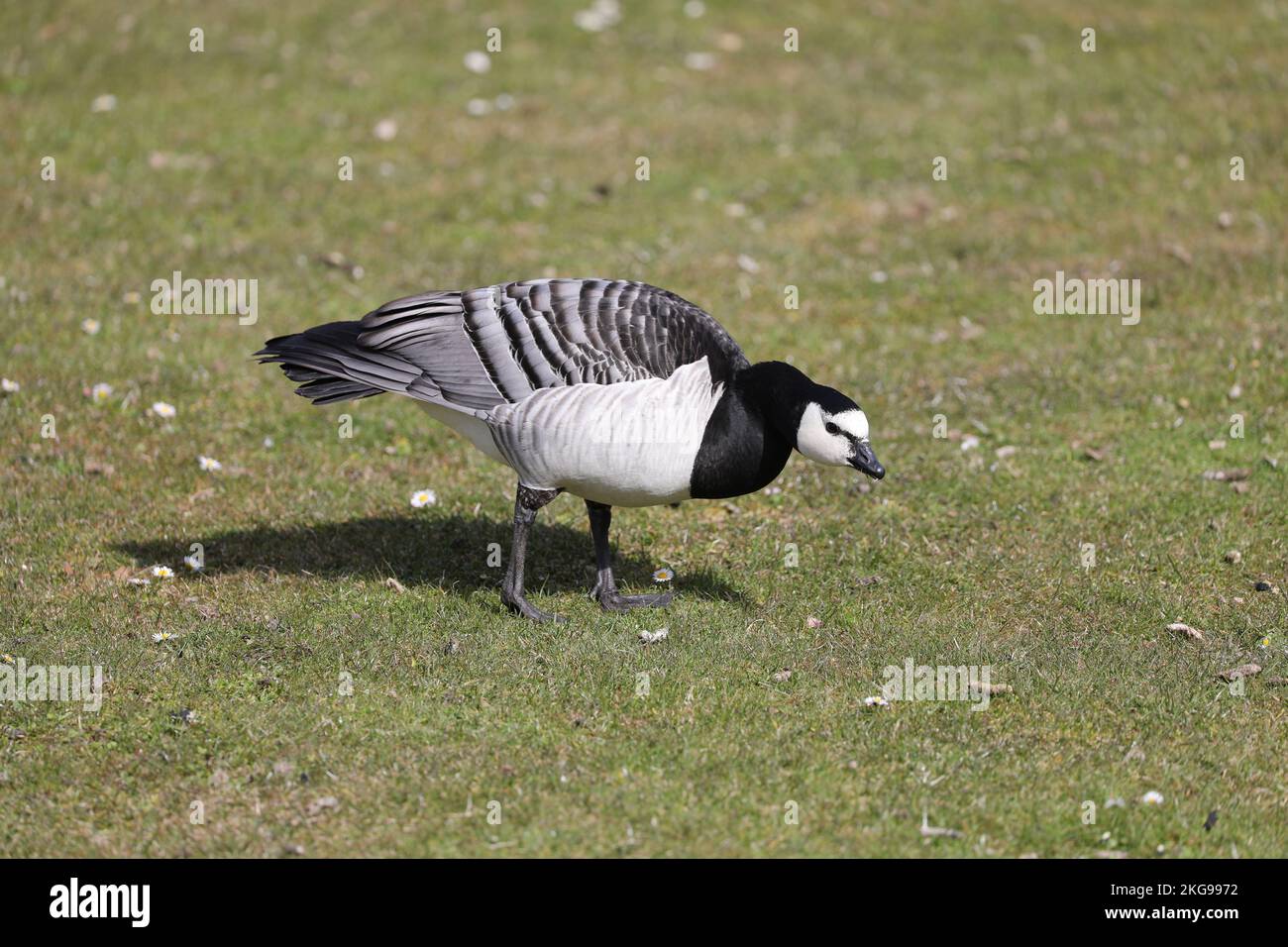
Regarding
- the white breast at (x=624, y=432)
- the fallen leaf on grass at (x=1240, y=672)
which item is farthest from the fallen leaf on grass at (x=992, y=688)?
the white breast at (x=624, y=432)

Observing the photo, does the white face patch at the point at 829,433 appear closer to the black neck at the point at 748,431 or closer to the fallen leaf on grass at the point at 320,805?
the black neck at the point at 748,431

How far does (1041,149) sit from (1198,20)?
4.57 m

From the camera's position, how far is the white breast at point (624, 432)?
7902mm

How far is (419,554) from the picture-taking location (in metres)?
9.65

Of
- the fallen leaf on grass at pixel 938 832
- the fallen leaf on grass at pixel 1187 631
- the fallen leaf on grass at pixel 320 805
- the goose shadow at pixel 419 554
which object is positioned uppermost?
the goose shadow at pixel 419 554

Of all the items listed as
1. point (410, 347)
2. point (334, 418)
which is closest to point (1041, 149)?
point (334, 418)

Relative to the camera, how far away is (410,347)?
8.62 meters

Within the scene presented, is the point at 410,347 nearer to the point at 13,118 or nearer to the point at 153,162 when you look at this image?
the point at 153,162

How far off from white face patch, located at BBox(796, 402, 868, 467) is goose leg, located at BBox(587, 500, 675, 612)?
5.33 feet

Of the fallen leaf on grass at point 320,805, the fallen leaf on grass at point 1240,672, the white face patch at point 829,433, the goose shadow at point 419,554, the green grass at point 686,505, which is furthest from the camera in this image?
the goose shadow at point 419,554

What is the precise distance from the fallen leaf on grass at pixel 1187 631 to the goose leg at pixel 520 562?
3.72 metres

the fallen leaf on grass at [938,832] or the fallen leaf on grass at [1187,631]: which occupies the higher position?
the fallen leaf on grass at [1187,631]

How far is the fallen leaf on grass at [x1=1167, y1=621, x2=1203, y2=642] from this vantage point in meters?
8.53

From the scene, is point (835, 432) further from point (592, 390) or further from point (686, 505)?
point (686, 505)
